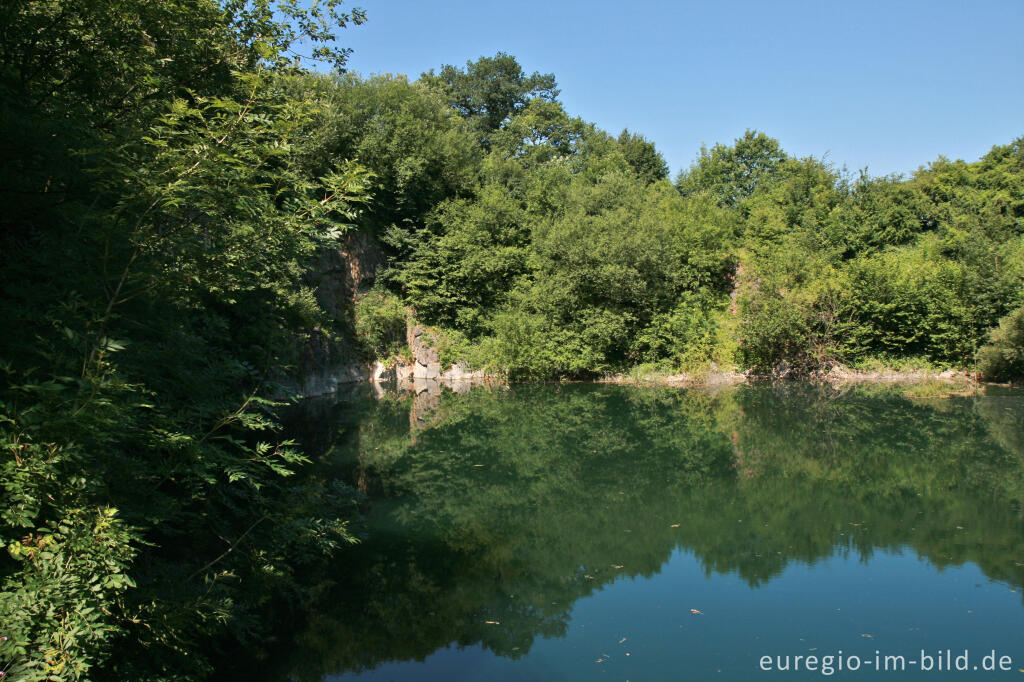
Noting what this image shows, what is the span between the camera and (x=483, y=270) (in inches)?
1164

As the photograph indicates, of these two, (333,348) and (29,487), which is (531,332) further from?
(29,487)

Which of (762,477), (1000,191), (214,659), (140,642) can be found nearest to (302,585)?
(214,659)

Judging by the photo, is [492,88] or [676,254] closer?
[676,254]

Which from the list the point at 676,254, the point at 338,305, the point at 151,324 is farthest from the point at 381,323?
the point at 151,324

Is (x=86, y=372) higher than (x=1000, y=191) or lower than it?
lower

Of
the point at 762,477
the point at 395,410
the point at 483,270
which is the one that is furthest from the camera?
the point at 483,270

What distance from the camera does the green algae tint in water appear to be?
5.93 m

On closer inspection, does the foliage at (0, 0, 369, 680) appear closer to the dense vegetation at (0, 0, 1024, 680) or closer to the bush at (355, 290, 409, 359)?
the dense vegetation at (0, 0, 1024, 680)

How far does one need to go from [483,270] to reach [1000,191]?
2128 cm

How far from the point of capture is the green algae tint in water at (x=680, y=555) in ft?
19.4

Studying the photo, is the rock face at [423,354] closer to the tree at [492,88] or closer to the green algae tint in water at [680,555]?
the green algae tint in water at [680,555]

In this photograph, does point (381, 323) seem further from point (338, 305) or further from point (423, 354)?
point (423, 354)

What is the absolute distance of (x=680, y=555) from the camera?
842 centimetres

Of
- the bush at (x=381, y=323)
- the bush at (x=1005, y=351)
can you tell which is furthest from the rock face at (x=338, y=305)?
the bush at (x=1005, y=351)
